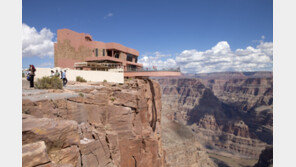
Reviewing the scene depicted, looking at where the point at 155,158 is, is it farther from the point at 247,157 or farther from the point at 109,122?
the point at 247,157

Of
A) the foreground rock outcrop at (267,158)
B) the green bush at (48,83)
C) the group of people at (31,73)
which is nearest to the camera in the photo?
the group of people at (31,73)

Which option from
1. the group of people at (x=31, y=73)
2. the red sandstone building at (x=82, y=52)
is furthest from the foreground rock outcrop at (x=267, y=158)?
the group of people at (x=31, y=73)

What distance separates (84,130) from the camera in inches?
363

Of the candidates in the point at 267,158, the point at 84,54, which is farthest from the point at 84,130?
the point at 267,158

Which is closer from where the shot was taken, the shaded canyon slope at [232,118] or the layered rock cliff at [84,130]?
the layered rock cliff at [84,130]

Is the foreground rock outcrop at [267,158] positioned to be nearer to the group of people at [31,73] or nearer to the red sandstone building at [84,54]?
the red sandstone building at [84,54]

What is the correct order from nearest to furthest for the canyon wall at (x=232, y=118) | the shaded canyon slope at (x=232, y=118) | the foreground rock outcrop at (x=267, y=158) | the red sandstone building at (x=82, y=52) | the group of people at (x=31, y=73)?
1. the group of people at (x=31, y=73)
2. the red sandstone building at (x=82, y=52)
3. the foreground rock outcrop at (x=267, y=158)
4. the shaded canyon slope at (x=232, y=118)
5. the canyon wall at (x=232, y=118)

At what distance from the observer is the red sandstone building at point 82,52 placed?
27.1 meters

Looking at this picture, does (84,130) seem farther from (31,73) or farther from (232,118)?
(232,118)

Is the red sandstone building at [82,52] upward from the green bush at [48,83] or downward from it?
upward

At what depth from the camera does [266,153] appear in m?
59.3

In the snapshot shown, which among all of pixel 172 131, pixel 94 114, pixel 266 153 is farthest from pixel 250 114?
pixel 94 114

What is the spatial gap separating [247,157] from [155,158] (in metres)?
103

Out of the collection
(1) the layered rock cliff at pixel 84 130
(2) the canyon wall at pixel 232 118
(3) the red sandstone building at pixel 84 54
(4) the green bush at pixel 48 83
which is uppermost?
(3) the red sandstone building at pixel 84 54
